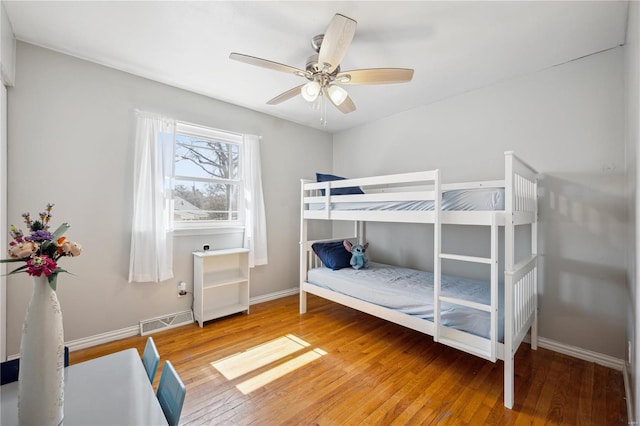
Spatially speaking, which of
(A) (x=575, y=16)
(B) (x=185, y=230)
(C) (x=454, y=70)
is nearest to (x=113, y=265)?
(B) (x=185, y=230)

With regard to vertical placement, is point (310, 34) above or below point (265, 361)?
above

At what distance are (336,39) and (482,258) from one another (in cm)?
176

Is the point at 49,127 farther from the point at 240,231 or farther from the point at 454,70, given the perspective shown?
the point at 454,70

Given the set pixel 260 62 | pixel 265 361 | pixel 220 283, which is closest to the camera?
pixel 260 62

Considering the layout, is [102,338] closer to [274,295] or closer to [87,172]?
[87,172]

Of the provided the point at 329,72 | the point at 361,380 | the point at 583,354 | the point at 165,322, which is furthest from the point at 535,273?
the point at 165,322

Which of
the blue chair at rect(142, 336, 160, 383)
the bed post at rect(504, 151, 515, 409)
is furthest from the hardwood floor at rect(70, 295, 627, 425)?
the blue chair at rect(142, 336, 160, 383)

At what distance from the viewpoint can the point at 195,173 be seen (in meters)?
3.18

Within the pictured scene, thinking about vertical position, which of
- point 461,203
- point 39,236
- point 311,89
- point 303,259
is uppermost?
point 311,89

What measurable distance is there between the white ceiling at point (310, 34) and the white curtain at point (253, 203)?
2.84 ft

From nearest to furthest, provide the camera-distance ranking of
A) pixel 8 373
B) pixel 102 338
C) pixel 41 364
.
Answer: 1. pixel 41 364
2. pixel 8 373
3. pixel 102 338

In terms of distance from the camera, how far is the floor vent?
272 cm

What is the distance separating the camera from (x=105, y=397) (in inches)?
38.4

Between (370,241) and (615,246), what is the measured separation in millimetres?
2420
